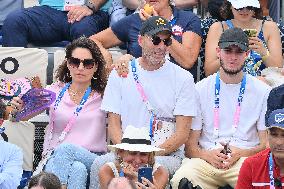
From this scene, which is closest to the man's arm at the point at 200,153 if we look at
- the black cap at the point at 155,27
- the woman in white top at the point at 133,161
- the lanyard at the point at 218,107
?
the lanyard at the point at 218,107

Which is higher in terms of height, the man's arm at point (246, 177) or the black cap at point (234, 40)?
the black cap at point (234, 40)

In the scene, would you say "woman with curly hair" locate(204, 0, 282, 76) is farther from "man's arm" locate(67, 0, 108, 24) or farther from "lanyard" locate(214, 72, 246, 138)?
"man's arm" locate(67, 0, 108, 24)

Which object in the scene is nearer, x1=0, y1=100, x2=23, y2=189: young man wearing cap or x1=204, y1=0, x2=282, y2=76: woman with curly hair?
x1=0, y1=100, x2=23, y2=189: young man wearing cap

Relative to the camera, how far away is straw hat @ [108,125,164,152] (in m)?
6.17

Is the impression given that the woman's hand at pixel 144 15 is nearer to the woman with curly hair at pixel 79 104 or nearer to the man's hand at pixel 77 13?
the woman with curly hair at pixel 79 104

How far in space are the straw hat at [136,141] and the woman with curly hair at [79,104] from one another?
603 mm

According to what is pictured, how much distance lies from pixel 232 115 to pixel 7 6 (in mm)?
3587

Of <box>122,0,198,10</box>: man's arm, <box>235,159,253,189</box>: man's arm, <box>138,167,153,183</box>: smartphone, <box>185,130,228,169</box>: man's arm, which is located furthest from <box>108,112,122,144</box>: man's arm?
<box>122,0,198,10</box>: man's arm

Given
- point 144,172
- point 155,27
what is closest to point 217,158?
point 144,172

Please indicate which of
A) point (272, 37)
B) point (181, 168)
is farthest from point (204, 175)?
point (272, 37)

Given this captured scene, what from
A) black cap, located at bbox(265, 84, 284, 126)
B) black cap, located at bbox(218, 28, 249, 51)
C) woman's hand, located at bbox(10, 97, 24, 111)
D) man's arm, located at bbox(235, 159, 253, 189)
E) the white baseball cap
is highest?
the white baseball cap

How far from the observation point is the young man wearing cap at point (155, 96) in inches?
272

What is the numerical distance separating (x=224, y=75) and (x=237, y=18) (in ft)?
3.86

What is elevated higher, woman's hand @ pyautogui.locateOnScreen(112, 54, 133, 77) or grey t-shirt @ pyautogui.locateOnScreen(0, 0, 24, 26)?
grey t-shirt @ pyautogui.locateOnScreen(0, 0, 24, 26)
